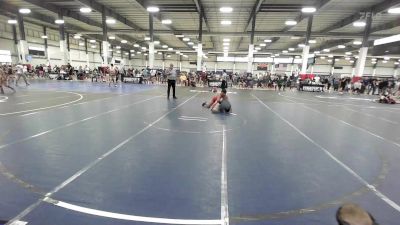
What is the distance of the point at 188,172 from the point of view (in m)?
4.10

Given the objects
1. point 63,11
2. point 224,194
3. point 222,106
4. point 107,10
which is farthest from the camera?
point 63,11

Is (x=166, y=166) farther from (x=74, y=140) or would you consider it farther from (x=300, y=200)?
(x=74, y=140)

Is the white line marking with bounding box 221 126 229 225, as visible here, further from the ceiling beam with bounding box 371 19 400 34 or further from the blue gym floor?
the ceiling beam with bounding box 371 19 400 34

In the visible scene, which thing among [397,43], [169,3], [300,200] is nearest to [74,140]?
[300,200]

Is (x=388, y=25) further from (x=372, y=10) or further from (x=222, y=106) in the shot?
(x=222, y=106)

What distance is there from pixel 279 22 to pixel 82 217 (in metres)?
29.0

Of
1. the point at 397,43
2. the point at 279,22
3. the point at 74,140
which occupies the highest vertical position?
the point at 279,22

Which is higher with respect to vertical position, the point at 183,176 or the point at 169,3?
the point at 169,3

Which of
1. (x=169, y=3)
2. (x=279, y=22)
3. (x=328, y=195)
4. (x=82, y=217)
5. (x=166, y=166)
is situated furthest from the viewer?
(x=279, y=22)

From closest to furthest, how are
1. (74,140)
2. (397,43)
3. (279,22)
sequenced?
(74,140) < (397,43) < (279,22)

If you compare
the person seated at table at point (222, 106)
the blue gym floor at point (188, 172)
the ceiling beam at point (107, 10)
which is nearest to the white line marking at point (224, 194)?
the blue gym floor at point (188, 172)

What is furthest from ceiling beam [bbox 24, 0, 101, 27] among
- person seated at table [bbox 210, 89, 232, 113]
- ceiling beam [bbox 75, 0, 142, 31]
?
person seated at table [bbox 210, 89, 232, 113]

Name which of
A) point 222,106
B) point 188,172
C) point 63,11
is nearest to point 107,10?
point 63,11

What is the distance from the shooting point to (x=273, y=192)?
3.52 metres
